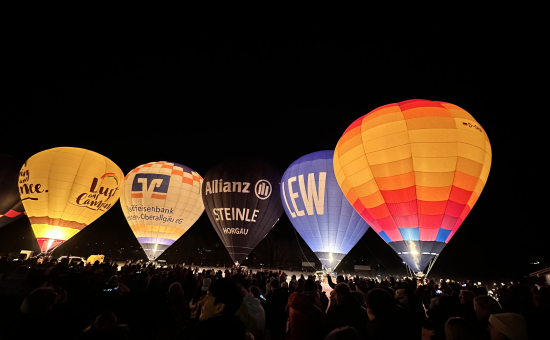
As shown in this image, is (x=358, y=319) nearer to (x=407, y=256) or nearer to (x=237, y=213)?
(x=407, y=256)

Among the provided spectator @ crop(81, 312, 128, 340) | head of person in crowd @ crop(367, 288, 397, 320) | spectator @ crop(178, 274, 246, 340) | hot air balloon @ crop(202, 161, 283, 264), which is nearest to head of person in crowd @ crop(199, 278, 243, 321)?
spectator @ crop(178, 274, 246, 340)

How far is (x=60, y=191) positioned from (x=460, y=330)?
17.6m

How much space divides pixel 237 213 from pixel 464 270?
127 ft

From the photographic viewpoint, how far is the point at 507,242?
4212cm

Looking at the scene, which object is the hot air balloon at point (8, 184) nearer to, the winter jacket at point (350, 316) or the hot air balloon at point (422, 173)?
the hot air balloon at point (422, 173)

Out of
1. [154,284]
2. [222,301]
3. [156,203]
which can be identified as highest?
[156,203]

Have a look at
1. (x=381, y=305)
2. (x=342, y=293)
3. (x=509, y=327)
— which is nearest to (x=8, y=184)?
(x=342, y=293)

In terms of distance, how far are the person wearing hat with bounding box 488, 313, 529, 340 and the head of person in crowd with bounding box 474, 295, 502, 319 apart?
1.02m

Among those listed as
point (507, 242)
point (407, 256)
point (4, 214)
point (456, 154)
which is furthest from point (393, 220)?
point (507, 242)

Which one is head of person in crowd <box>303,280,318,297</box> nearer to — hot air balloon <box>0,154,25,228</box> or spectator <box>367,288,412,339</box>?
spectator <box>367,288,412,339</box>

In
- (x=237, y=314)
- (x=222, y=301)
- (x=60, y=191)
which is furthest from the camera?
(x=60, y=191)

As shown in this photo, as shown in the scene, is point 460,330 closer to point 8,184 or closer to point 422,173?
point 422,173

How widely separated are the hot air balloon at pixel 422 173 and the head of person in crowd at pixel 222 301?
8.82m

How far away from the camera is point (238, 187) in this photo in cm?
1456
